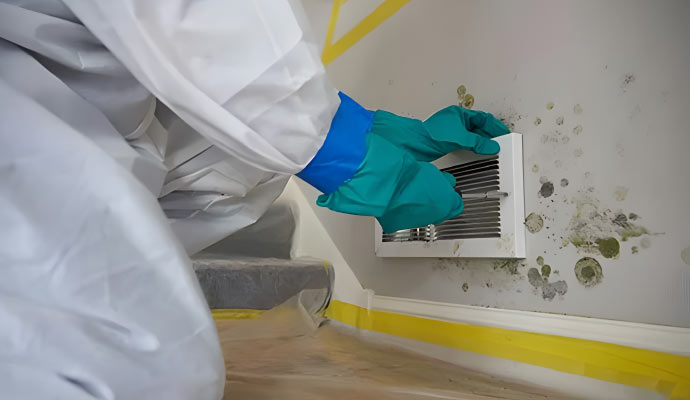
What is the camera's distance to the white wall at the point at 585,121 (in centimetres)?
73

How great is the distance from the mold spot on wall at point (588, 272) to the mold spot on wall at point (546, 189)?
0.13 m

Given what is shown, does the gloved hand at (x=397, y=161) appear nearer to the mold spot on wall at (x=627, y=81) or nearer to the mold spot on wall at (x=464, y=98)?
Answer: the mold spot on wall at (x=464, y=98)

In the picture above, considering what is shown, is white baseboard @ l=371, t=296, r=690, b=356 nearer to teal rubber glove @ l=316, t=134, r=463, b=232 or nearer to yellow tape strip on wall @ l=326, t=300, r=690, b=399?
yellow tape strip on wall @ l=326, t=300, r=690, b=399

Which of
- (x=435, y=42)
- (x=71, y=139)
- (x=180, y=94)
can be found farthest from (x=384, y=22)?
(x=71, y=139)

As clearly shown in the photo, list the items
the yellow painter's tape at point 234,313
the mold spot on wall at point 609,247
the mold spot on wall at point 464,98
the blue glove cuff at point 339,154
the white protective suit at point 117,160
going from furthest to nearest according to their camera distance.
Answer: the yellow painter's tape at point 234,313
the mold spot on wall at point 464,98
the mold spot on wall at point 609,247
the blue glove cuff at point 339,154
the white protective suit at point 117,160

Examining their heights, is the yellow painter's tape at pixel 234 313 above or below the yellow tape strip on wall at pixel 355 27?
below

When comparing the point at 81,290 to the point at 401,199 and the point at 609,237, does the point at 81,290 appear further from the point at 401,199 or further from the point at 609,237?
the point at 609,237

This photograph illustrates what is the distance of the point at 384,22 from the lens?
4.57 ft

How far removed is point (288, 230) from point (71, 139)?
1339 mm

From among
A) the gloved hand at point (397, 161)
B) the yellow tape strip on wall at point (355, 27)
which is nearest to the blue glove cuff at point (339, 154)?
the gloved hand at point (397, 161)

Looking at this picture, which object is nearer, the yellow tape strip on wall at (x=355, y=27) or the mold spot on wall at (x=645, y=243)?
the mold spot on wall at (x=645, y=243)

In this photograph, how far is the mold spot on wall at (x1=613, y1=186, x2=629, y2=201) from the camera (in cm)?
79

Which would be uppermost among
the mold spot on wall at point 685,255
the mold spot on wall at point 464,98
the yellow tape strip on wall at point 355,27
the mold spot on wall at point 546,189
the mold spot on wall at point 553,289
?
the yellow tape strip on wall at point 355,27

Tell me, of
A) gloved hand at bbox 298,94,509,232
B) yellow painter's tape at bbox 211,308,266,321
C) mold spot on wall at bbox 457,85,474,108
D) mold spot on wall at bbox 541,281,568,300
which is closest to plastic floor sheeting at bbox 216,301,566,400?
yellow painter's tape at bbox 211,308,266,321
